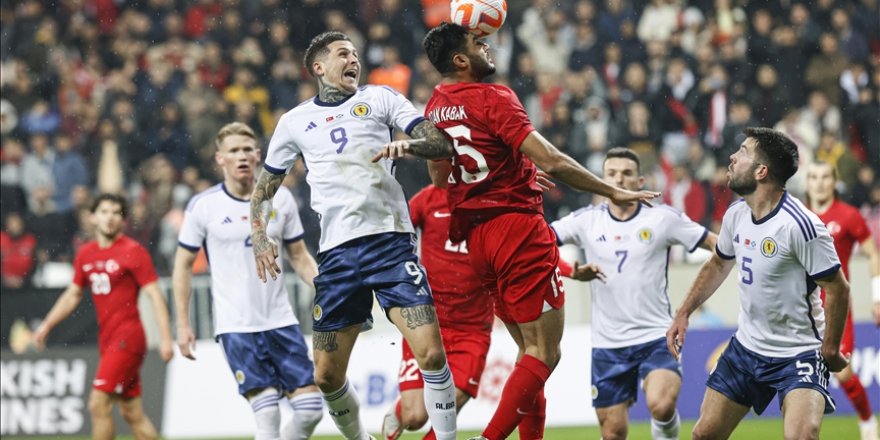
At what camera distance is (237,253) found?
952 centimetres

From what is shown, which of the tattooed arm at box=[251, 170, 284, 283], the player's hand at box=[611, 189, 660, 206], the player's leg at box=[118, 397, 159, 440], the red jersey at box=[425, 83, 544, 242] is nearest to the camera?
the player's hand at box=[611, 189, 660, 206]

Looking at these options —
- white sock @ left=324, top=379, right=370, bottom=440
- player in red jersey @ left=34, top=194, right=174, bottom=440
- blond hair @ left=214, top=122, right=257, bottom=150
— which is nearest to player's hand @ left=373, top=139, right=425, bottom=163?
white sock @ left=324, top=379, right=370, bottom=440

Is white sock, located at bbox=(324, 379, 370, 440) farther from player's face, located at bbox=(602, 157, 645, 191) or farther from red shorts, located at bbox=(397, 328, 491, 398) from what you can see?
player's face, located at bbox=(602, 157, 645, 191)

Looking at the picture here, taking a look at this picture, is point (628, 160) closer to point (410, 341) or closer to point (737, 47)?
point (410, 341)

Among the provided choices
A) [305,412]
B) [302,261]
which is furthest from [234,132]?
[305,412]

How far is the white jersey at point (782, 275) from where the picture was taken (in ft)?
24.6

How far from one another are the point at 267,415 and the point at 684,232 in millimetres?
3403

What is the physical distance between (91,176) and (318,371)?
1224 centimetres

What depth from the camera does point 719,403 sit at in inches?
306

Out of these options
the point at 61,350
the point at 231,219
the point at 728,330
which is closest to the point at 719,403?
the point at 231,219

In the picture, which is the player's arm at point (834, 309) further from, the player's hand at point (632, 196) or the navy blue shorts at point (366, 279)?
the navy blue shorts at point (366, 279)

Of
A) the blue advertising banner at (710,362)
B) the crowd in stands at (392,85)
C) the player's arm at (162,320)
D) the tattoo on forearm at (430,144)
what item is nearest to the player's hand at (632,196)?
the tattoo on forearm at (430,144)

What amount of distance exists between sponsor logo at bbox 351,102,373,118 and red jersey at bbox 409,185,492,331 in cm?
178

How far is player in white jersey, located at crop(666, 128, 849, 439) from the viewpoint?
7.51m
